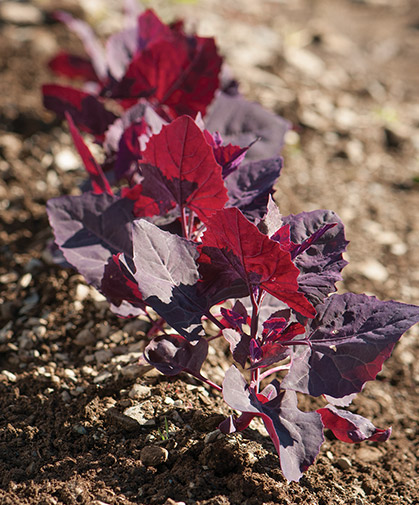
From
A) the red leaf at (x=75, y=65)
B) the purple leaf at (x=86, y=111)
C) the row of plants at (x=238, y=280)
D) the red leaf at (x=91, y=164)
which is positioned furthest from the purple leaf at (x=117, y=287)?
the red leaf at (x=75, y=65)

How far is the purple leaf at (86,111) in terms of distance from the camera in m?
2.12

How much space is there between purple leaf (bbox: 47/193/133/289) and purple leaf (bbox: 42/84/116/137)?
0.56 m

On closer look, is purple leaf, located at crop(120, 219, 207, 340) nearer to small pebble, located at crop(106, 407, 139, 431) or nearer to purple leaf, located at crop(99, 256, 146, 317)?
purple leaf, located at crop(99, 256, 146, 317)

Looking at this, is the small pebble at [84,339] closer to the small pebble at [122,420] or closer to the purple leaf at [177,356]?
the small pebble at [122,420]

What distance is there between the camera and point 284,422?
1276mm

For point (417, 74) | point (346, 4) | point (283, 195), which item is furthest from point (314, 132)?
point (346, 4)

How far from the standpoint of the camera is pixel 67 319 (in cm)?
187

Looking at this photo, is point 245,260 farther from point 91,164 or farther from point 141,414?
point 91,164

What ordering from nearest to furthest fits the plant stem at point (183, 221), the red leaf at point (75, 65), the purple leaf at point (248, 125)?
the plant stem at point (183, 221) < the purple leaf at point (248, 125) < the red leaf at point (75, 65)

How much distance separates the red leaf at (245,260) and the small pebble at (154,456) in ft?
1.34

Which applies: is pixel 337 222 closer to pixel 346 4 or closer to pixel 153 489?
pixel 153 489

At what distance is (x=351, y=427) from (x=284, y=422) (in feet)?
0.65

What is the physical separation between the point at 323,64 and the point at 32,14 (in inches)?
79.1

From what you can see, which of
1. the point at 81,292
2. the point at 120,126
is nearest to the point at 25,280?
the point at 81,292
